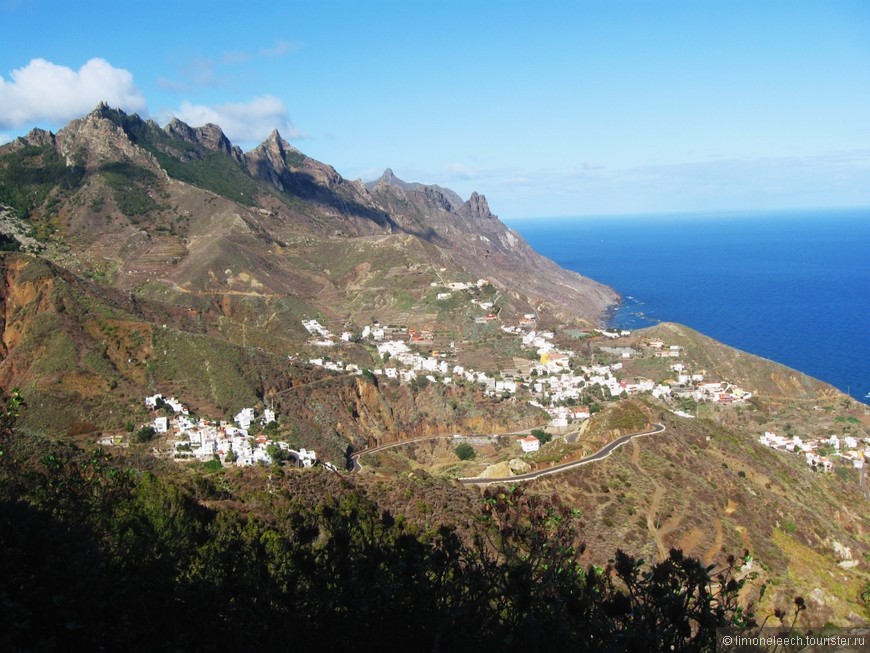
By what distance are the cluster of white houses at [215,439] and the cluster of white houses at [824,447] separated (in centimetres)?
3523

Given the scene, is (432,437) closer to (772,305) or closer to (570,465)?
(570,465)

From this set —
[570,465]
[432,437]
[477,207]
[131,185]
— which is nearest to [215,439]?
[432,437]

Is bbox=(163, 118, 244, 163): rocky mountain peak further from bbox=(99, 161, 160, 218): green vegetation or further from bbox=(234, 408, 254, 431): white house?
bbox=(234, 408, 254, 431): white house

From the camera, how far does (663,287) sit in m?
150

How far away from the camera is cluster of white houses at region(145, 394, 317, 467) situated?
3347 centimetres

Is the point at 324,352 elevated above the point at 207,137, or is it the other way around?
the point at 207,137

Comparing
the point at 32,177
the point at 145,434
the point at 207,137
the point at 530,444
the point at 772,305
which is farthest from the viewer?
the point at 207,137

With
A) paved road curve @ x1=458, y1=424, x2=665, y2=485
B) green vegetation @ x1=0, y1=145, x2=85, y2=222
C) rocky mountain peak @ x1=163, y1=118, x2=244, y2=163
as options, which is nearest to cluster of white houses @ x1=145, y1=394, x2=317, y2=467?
paved road curve @ x1=458, y1=424, x2=665, y2=485

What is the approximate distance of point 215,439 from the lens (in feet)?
115

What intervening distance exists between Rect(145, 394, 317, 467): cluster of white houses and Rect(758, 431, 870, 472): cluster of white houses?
3523 centimetres

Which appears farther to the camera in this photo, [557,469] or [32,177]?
[32,177]

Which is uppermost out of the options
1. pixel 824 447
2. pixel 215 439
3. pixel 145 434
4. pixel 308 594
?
pixel 308 594

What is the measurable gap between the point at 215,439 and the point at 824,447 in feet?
146

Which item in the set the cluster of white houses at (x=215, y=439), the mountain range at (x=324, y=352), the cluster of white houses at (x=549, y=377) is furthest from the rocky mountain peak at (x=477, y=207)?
the cluster of white houses at (x=215, y=439)
